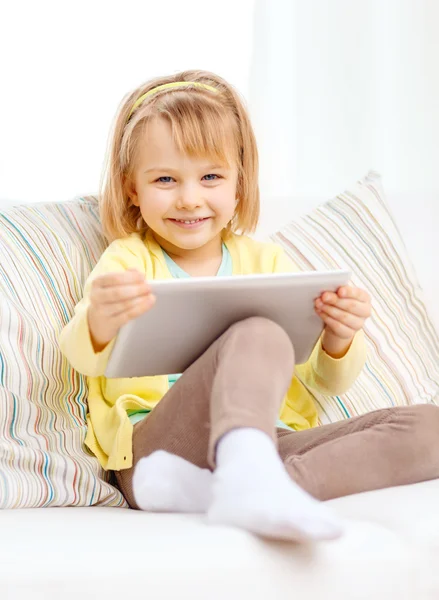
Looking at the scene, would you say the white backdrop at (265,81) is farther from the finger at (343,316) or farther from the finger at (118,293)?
the finger at (118,293)

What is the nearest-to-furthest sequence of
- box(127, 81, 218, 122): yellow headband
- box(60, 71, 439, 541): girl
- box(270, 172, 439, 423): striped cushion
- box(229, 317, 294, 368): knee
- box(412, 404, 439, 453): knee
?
box(60, 71, 439, 541): girl < box(229, 317, 294, 368): knee < box(412, 404, 439, 453): knee < box(127, 81, 218, 122): yellow headband < box(270, 172, 439, 423): striped cushion

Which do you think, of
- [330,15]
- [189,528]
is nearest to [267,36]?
[330,15]

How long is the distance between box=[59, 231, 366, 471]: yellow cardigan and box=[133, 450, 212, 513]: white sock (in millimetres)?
88

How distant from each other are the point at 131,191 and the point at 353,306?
0.45 m

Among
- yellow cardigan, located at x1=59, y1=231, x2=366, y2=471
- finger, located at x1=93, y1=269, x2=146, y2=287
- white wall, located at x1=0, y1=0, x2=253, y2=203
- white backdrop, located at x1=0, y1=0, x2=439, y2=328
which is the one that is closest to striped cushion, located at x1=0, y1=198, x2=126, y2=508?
yellow cardigan, located at x1=59, y1=231, x2=366, y2=471

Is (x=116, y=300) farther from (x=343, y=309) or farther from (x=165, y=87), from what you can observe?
(x=165, y=87)

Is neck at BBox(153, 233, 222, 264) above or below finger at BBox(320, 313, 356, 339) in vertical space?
above

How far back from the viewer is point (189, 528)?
0.87m

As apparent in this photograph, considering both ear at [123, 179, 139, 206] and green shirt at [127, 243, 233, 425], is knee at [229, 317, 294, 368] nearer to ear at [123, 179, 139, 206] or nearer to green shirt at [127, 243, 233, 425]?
green shirt at [127, 243, 233, 425]

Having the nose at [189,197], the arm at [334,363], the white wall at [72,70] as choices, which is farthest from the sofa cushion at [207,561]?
the white wall at [72,70]

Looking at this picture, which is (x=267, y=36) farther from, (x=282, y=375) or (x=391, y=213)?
(x=282, y=375)

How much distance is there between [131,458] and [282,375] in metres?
0.28

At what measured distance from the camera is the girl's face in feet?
4.40

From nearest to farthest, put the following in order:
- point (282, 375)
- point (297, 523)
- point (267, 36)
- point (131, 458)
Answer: point (297, 523) < point (282, 375) < point (131, 458) < point (267, 36)
